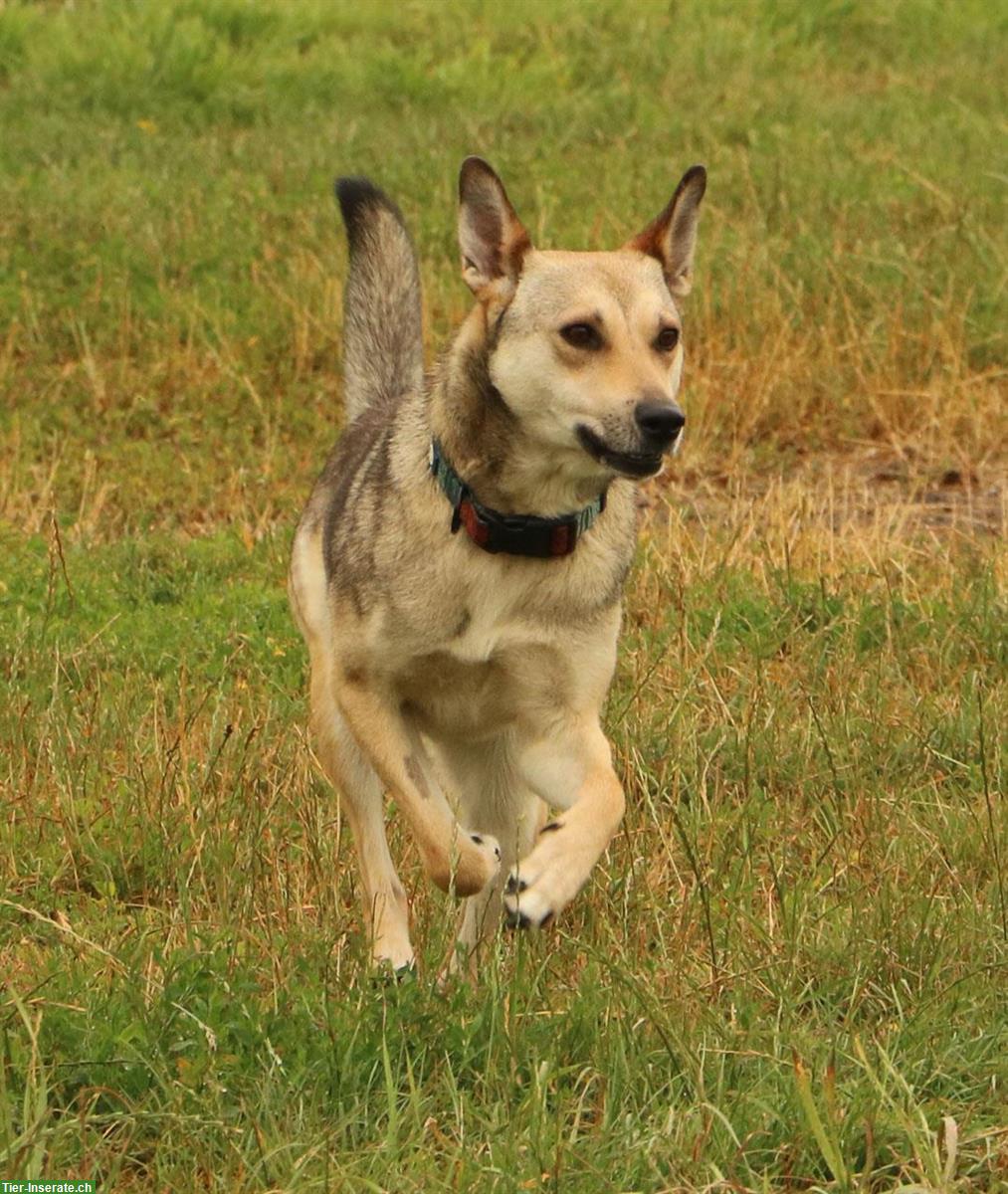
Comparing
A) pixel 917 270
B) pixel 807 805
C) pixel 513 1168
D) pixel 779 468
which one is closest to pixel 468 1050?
pixel 513 1168

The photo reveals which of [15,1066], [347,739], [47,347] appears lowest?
[47,347]

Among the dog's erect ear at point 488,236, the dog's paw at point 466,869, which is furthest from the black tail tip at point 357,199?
the dog's paw at point 466,869

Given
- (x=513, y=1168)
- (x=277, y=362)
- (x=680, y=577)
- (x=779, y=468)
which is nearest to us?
(x=513, y=1168)

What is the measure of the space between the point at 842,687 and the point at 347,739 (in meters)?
1.85

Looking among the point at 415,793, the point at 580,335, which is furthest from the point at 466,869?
the point at 580,335

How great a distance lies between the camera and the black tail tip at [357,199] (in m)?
6.14

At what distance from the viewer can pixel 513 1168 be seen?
11.6 feet

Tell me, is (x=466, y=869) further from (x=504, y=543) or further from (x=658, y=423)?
(x=658, y=423)

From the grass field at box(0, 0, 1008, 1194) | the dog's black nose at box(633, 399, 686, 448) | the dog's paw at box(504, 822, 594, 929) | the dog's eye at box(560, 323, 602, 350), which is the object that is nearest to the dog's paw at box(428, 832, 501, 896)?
the grass field at box(0, 0, 1008, 1194)

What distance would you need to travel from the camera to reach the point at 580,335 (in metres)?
4.91

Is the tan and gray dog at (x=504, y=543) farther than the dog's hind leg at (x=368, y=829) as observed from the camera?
No

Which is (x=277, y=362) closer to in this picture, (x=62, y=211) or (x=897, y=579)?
(x=62, y=211)

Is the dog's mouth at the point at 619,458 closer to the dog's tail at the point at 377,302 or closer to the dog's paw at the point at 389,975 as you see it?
the dog's paw at the point at 389,975

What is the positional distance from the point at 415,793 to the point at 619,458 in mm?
995
